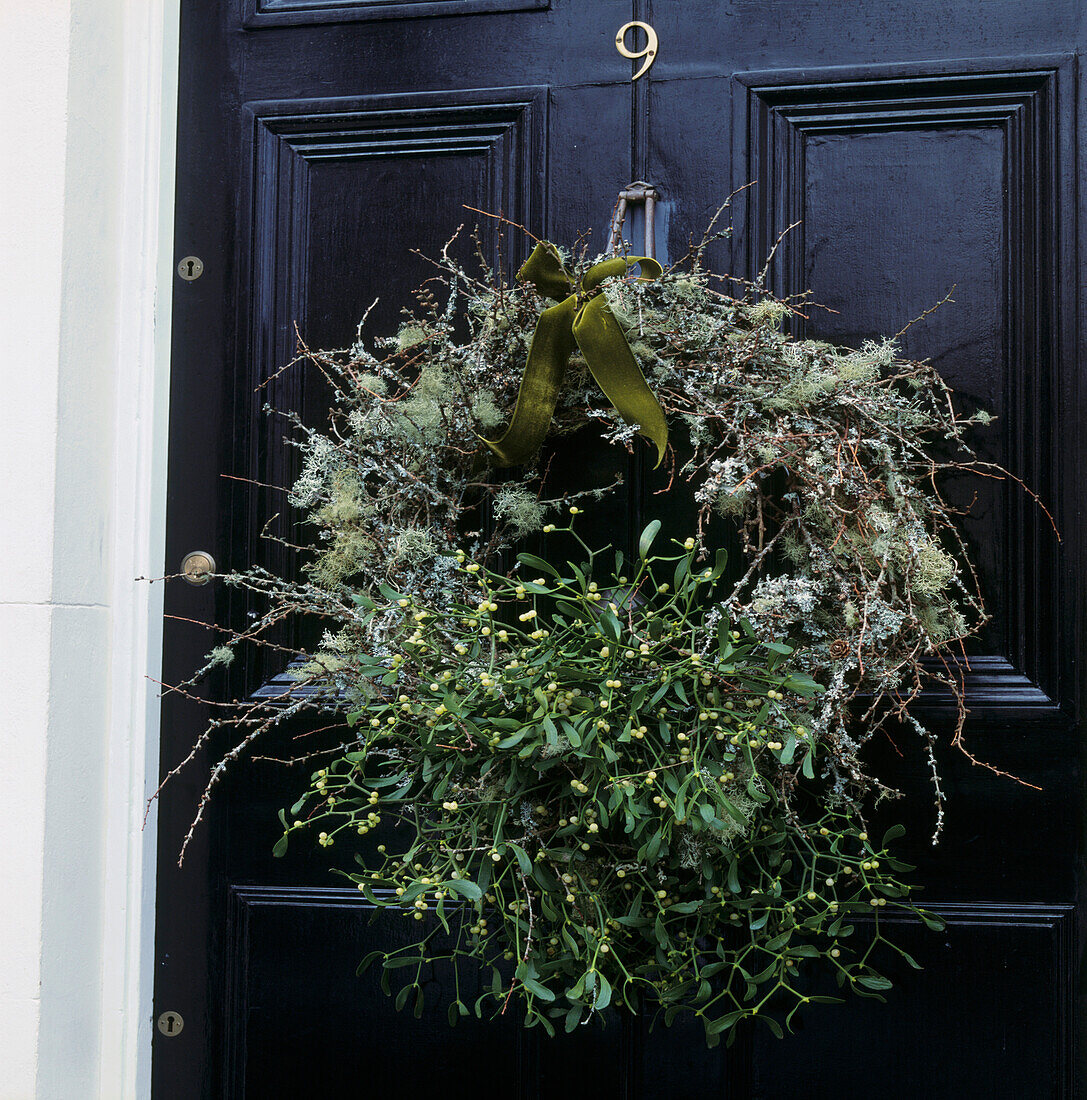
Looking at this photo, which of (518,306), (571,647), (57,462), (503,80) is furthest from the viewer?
(503,80)

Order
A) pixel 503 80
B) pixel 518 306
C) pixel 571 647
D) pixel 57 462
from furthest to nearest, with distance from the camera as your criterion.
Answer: pixel 503 80, pixel 57 462, pixel 518 306, pixel 571 647

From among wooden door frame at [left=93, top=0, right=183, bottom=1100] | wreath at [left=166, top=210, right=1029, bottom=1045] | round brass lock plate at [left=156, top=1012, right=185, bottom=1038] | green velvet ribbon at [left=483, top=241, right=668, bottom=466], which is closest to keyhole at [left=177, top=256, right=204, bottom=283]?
wooden door frame at [left=93, top=0, right=183, bottom=1100]

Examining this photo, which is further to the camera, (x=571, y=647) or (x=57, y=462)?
(x=57, y=462)

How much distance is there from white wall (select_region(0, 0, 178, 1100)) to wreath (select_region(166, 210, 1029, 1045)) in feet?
0.98

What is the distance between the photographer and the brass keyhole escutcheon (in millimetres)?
1461

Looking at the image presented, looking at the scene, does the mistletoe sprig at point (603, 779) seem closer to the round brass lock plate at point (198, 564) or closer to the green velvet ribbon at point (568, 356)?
the green velvet ribbon at point (568, 356)

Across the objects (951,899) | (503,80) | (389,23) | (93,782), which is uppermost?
(389,23)

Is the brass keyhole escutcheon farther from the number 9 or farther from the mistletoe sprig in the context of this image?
the mistletoe sprig

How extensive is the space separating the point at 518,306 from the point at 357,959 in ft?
3.30

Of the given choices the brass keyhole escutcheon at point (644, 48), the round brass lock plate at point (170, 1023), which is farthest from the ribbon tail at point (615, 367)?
the round brass lock plate at point (170, 1023)

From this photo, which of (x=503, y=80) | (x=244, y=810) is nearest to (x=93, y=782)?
(x=244, y=810)

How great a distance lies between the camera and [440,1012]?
1.41 metres

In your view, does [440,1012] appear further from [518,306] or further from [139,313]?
[139,313]

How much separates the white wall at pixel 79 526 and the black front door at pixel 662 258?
52mm
